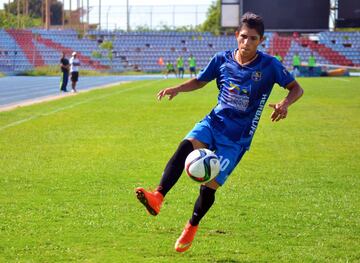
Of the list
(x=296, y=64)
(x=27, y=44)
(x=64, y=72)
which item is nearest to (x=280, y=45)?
(x=296, y=64)

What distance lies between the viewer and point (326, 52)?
71500 millimetres

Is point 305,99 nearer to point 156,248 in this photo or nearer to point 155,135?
point 155,135

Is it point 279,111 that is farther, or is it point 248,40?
point 248,40

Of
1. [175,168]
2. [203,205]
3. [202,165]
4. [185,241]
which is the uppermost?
[202,165]

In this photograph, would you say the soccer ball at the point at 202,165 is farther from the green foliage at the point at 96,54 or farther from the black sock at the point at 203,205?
the green foliage at the point at 96,54

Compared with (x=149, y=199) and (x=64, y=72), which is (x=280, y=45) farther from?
(x=149, y=199)

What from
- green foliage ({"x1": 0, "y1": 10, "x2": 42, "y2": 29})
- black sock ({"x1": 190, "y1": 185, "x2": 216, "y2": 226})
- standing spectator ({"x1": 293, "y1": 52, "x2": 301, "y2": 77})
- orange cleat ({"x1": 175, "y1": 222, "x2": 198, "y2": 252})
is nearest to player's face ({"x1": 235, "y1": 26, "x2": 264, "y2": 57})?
black sock ({"x1": 190, "y1": 185, "x2": 216, "y2": 226})

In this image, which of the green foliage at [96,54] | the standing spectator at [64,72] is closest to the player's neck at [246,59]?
the standing spectator at [64,72]

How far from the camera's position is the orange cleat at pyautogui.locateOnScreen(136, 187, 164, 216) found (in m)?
6.42

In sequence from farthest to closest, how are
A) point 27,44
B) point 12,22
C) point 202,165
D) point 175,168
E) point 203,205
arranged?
point 12,22 < point 27,44 < point 203,205 < point 175,168 < point 202,165

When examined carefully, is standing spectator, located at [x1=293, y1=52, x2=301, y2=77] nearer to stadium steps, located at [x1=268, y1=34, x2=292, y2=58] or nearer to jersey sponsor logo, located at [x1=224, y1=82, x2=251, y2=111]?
stadium steps, located at [x1=268, y1=34, x2=292, y2=58]

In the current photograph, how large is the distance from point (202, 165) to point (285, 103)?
1023 mm

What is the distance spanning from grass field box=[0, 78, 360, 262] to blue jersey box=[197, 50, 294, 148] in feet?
3.61

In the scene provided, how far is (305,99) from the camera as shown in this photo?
104 ft
